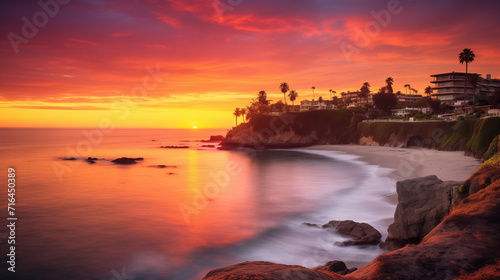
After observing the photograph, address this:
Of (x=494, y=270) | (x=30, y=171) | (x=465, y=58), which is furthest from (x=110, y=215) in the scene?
(x=465, y=58)

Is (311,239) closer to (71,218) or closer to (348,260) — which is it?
(348,260)

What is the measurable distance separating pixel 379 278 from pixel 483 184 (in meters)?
7.66

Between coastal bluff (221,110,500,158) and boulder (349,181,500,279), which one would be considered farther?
coastal bluff (221,110,500,158)

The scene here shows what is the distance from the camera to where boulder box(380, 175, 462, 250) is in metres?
12.9

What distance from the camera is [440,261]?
733cm

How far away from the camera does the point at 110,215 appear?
83.3ft

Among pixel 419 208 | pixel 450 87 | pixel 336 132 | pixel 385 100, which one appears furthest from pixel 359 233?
pixel 450 87

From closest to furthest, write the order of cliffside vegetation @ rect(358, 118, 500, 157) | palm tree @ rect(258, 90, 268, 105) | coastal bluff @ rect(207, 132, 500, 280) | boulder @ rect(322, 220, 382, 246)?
coastal bluff @ rect(207, 132, 500, 280) < boulder @ rect(322, 220, 382, 246) < cliffside vegetation @ rect(358, 118, 500, 157) < palm tree @ rect(258, 90, 268, 105)

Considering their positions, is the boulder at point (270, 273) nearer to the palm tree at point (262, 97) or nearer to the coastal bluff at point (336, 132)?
the coastal bluff at point (336, 132)

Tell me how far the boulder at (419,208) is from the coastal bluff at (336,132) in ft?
148

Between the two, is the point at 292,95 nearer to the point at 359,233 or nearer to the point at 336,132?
the point at 336,132

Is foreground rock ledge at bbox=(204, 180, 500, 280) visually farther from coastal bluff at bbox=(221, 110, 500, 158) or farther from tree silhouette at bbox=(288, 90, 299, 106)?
tree silhouette at bbox=(288, 90, 299, 106)

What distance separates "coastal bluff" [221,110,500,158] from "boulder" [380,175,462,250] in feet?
148

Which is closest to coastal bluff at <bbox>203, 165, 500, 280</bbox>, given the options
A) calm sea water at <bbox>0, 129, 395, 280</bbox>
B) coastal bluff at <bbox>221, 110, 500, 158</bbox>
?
calm sea water at <bbox>0, 129, 395, 280</bbox>
